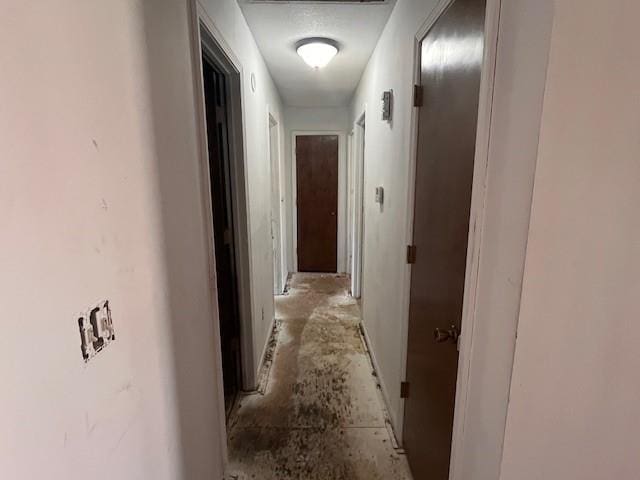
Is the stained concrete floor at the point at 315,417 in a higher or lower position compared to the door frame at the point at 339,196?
lower

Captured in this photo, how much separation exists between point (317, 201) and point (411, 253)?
10.7 ft

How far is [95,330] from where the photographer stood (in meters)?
0.72

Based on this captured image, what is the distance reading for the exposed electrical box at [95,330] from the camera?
69 centimetres

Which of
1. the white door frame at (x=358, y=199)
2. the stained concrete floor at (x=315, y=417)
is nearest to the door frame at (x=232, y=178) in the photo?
the stained concrete floor at (x=315, y=417)

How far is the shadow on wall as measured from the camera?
1035 millimetres

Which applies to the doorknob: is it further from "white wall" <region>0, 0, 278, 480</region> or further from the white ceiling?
the white ceiling

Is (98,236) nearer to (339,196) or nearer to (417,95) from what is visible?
(417,95)

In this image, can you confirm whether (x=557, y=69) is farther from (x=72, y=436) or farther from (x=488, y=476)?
(x=72, y=436)

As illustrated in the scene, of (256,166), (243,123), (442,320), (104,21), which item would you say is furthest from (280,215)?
(104,21)

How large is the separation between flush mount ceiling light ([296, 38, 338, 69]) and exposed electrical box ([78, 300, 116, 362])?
2248mm

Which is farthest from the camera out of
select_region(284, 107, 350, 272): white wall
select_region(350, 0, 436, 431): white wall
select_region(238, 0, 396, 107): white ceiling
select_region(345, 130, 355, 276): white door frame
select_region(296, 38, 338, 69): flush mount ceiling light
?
select_region(284, 107, 350, 272): white wall

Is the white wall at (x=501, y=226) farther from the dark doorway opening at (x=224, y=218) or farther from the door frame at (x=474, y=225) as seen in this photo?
the dark doorway opening at (x=224, y=218)

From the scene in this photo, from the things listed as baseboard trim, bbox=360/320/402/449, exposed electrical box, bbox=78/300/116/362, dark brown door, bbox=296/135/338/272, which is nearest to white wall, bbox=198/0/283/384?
baseboard trim, bbox=360/320/402/449

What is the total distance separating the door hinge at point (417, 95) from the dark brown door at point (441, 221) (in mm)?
25
